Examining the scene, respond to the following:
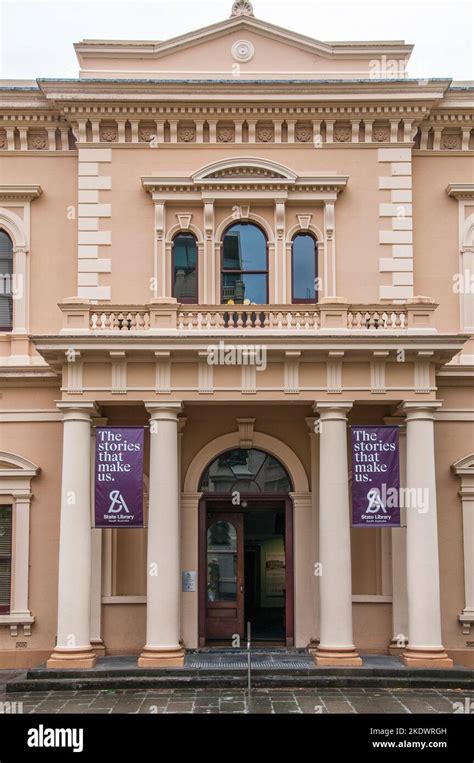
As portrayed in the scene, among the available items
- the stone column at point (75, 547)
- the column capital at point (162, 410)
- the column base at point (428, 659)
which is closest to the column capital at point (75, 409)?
the stone column at point (75, 547)

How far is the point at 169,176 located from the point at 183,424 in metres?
5.15

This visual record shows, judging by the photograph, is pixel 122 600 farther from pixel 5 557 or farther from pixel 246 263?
pixel 246 263

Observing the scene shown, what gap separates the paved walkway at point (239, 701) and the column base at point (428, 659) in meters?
0.60

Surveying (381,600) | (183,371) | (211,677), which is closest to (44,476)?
(183,371)

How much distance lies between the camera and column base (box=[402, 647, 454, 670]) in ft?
57.5

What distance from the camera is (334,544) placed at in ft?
58.9

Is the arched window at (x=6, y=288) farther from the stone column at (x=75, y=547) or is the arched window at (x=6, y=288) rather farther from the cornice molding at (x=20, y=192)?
the stone column at (x=75, y=547)

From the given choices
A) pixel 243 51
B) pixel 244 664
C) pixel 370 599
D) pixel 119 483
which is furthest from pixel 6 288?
pixel 370 599

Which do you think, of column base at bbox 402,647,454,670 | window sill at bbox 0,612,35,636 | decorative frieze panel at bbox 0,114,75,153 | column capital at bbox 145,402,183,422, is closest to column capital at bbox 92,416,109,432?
column capital at bbox 145,402,183,422

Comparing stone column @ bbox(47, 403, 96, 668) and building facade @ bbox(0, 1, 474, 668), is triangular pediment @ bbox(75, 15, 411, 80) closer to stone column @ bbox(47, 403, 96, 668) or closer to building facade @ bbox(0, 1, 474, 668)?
building facade @ bbox(0, 1, 474, 668)

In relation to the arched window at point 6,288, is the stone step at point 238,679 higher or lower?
lower

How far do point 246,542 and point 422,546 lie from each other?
4.35m

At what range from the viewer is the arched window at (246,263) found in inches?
817

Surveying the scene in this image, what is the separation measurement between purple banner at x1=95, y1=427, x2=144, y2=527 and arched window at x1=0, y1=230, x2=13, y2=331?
14.2 ft
